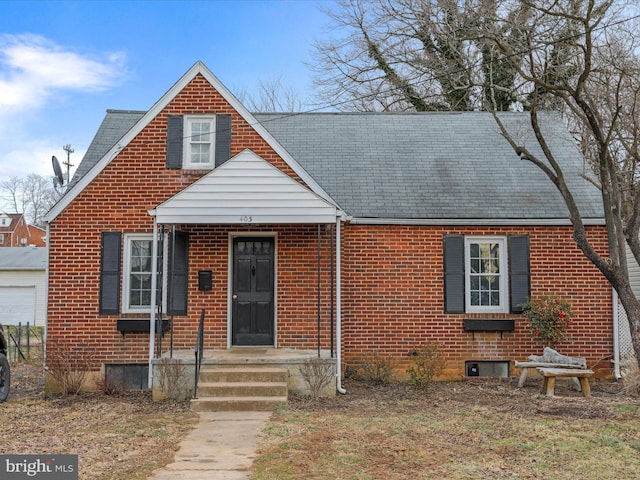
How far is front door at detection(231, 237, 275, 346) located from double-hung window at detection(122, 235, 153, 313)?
1668 mm

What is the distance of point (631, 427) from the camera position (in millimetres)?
7906

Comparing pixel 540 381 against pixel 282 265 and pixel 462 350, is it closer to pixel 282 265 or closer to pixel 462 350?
pixel 462 350

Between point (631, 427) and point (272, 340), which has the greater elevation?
point (272, 340)

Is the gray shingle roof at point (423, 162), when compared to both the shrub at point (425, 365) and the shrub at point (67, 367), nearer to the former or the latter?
the shrub at point (425, 365)

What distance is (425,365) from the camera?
11.1 m

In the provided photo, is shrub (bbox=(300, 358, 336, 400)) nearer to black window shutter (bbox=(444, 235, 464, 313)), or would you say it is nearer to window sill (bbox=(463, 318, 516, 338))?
black window shutter (bbox=(444, 235, 464, 313))

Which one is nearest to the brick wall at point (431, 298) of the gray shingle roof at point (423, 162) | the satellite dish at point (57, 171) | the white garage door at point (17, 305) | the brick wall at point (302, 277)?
the brick wall at point (302, 277)

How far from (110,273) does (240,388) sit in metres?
3.82

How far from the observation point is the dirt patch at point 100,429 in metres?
6.52

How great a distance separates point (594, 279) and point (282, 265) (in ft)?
20.5

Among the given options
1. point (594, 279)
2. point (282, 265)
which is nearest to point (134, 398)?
point (282, 265)

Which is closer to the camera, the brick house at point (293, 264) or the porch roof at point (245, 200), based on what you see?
the porch roof at point (245, 200)

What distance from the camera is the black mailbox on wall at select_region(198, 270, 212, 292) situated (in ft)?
38.1

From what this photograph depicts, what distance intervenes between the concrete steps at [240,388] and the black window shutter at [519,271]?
499 cm
